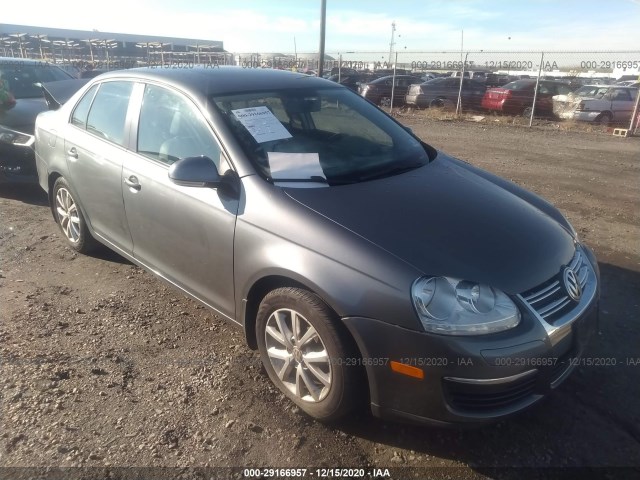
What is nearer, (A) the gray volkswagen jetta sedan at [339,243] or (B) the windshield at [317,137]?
(A) the gray volkswagen jetta sedan at [339,243]

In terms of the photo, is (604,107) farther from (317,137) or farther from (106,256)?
(106,256)

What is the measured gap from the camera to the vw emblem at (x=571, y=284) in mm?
2410

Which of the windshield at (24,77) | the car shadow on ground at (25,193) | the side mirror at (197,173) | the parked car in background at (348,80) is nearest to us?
the side mirror at (197,173)

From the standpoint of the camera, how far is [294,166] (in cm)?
278

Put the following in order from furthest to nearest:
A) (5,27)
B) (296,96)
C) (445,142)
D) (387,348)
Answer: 1. (5,27)
2. (445,142)
3. (296,96)
4. (387,348)

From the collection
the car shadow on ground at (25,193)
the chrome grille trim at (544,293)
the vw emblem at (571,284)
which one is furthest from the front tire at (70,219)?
the vw emblem at (571,284)

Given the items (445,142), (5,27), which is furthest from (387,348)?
(5,27)

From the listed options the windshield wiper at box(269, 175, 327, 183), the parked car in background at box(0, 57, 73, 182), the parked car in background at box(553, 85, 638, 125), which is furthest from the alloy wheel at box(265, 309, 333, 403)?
the parked car in background at box(553, 85, 638, 125)

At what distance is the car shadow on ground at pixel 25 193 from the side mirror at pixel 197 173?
423 cm

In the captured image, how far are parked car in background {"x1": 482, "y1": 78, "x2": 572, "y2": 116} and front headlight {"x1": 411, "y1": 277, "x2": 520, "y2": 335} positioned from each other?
48.6 feet

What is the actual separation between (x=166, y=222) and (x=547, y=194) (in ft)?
17.3

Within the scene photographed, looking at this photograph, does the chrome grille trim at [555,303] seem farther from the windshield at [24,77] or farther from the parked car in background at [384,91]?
the parked car in background at [384,91]

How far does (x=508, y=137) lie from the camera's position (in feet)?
37.9

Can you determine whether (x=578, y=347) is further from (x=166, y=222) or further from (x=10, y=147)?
(x=10, y=147)
